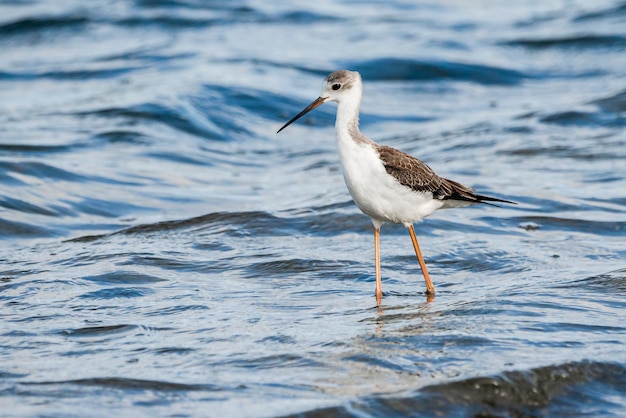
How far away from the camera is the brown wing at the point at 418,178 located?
8.13 meters

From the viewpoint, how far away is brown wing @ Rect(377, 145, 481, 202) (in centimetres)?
813

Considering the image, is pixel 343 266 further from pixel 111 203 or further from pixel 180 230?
pixel 111 203

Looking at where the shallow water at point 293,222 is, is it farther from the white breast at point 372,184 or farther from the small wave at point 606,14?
the white breast at point 372,184

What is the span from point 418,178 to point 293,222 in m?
2.92

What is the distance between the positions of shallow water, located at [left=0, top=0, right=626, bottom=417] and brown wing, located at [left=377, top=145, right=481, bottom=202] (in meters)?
0.77

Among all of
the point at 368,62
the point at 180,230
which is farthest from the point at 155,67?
the point at 180,230

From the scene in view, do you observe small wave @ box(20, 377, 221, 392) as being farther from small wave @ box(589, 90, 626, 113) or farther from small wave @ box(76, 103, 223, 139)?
small wave @ box(589, 90, 626, 113)

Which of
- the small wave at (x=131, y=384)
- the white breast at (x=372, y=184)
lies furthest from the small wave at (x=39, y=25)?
the small wave at (x=131, y=384)

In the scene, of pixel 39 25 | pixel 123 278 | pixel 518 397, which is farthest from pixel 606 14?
pixel 518 397

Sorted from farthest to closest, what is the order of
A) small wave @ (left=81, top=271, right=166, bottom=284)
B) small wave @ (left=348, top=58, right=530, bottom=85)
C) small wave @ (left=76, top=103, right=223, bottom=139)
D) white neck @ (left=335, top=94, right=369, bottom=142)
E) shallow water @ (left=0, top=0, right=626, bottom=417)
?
small wave @ (left=348, top=58, right=530, bottom=85) → small wave @ (left=76, top=103, right=223, bottom=139) → small wave @ (left=81, top=271, right=166, bottom=284) → white neck @ (left=335, top=94, right=369, bottom=142) → shallow water @ (left=0, top=0, right=626, bottom=417)

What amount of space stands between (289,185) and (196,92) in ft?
15.6

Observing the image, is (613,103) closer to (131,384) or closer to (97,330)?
(97,330)

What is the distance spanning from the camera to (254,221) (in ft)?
36.0

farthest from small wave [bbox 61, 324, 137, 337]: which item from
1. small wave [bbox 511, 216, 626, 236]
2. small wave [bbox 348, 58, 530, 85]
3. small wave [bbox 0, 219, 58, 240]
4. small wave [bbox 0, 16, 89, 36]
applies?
small wave [bbox 0, 16, 89, 36]
